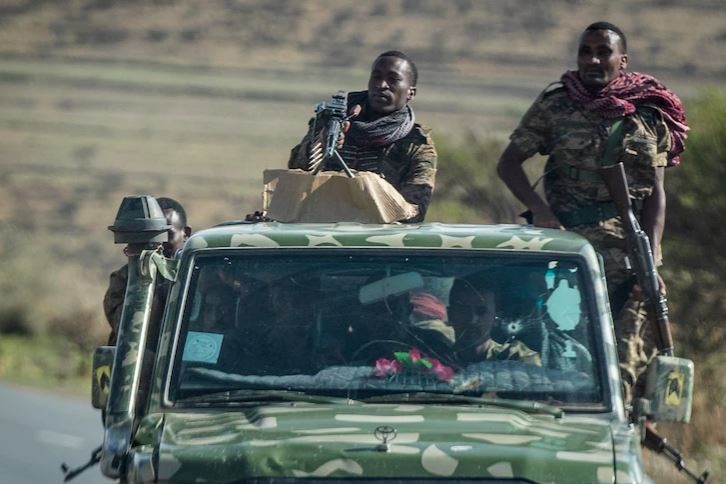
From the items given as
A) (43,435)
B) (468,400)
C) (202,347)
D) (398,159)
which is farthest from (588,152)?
(43,435)

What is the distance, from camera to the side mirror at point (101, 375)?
550cm

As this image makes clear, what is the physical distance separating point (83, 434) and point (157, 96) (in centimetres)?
6020

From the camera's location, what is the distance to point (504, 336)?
218 inches

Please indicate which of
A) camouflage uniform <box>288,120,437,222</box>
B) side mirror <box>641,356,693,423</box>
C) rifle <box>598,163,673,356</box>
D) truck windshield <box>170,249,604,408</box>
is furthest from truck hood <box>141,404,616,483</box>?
camouflage uniform <box>288,120,437,222</box>

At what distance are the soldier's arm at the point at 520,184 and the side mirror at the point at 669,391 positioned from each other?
1965 mm

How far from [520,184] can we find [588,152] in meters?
Answer: 0.37

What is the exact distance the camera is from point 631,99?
7.48 meters

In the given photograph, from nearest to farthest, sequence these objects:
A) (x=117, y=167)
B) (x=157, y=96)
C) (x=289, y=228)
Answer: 1. (x=289, y=228)
2. (x=117, y=167)
3. (x=157, y=96)

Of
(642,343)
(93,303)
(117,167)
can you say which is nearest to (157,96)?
(117,167)

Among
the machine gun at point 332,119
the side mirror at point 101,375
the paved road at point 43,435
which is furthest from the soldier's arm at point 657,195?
the paved road at point 43,435

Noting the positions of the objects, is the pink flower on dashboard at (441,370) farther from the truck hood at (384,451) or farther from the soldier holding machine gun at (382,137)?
the soldier holding machine gun at (382,137)

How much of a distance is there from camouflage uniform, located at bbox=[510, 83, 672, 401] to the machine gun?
813 mm

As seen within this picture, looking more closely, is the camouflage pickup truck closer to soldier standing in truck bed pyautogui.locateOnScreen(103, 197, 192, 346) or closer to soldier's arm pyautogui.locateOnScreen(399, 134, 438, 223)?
soldier standing in truck bed pyautogui.locateOnScreen(103, 197, 192, 346)

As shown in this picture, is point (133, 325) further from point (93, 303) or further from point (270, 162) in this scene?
point (270, 162)
